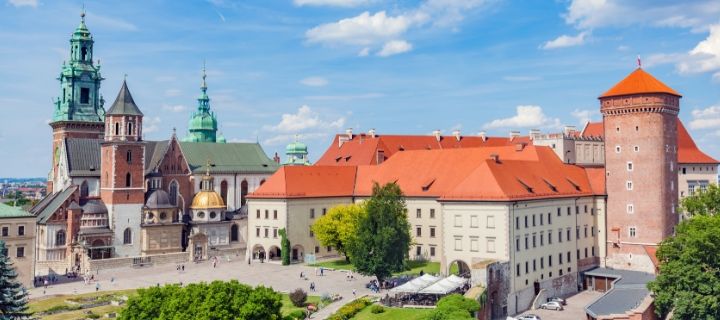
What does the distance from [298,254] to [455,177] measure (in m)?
19.5

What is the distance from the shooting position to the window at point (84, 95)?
102062 millimetres

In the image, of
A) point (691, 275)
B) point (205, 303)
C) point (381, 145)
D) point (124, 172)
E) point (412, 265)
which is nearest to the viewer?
point (205, 303)

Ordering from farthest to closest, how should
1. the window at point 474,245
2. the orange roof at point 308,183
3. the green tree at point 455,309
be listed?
the orange roof at point 308,183 < the window at point 474,245 < the green tree at point 455,309

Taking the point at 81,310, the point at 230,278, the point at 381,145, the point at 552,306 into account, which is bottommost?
the point at 552,306

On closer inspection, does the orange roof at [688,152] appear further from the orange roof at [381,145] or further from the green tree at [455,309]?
the green tree at [455,309]

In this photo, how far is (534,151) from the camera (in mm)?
72062

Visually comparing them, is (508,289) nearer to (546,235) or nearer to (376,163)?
(546,235)

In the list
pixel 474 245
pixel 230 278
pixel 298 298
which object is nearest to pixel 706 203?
pixel 474 245

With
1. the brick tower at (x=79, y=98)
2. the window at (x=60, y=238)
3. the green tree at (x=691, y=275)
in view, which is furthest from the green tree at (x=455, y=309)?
the brick tower at (x=79, y=98)

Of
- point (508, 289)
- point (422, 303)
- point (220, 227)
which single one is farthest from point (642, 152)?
point (220, 227)

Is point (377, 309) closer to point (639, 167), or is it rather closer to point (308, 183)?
point (308, 183)

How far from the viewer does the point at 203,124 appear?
454 ft

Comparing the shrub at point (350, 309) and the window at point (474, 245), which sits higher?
the window at point (474, 245)

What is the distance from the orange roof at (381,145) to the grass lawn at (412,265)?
17.6m
